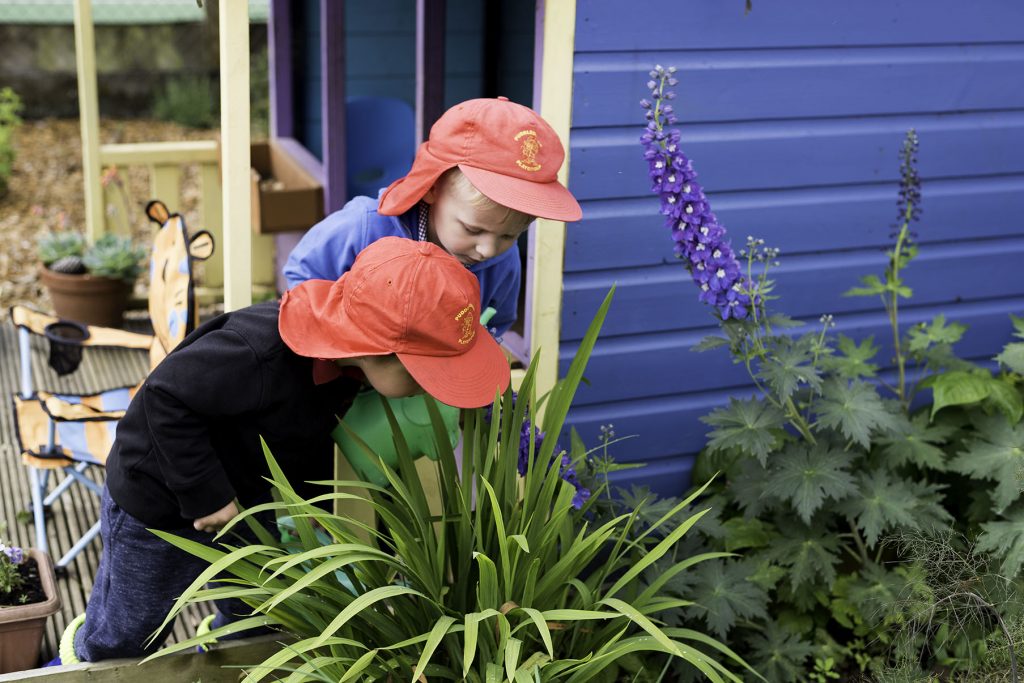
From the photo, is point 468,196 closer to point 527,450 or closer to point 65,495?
point 527,450

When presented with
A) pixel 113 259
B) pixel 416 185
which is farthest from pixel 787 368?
pixel 113 259

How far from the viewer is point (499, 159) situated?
229 cm

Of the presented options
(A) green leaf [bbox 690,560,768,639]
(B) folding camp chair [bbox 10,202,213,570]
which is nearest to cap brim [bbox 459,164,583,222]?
(A) green leaf [bbox 690,560,768,639]

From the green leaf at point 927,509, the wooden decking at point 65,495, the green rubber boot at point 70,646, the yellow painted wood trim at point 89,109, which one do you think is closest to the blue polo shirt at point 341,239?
the green rubber boot at point 70,646

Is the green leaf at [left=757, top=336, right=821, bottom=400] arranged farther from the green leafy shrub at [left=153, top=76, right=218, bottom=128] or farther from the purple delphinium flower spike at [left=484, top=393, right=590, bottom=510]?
the green leafy shrub at [left=153, top=76, right=218, bottom=128]

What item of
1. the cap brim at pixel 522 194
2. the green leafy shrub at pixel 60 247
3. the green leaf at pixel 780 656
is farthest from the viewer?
the green leafy shrub at pixel 60 247

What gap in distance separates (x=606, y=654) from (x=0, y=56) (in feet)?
29.9

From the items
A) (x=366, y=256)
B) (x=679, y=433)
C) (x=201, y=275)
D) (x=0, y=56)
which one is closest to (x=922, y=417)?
(x=679, y=433)

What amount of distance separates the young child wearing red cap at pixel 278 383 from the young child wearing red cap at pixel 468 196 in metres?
0.20

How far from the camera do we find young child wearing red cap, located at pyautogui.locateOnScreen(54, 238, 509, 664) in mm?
2084

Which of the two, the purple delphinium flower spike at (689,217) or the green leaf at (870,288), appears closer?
the purple delphinium flower spike at (689,217)

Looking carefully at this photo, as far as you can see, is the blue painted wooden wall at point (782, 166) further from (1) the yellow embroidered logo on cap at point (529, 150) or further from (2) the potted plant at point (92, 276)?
(2) the potted plant at point (92, 276)

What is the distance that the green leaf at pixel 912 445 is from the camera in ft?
9.79

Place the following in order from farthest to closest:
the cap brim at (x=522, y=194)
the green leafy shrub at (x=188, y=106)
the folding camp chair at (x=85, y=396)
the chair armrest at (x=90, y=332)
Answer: the green leafy shrub at (x=188, y=106) → the chair armrest at (x=90, y=332) → the folding camp chair at (x=85, y=396) → the cap brim at (x=522, y=194)
